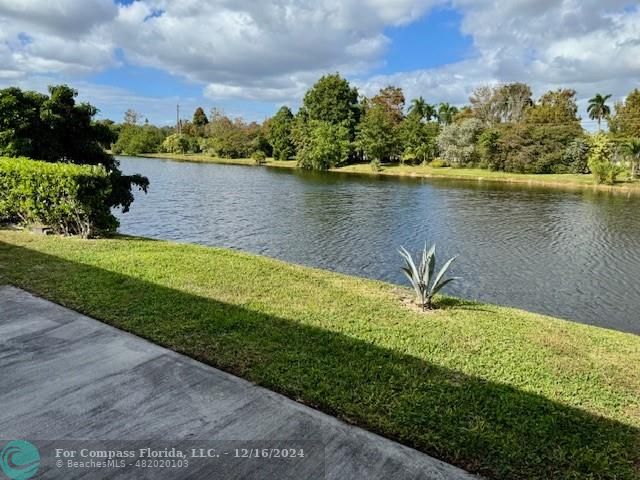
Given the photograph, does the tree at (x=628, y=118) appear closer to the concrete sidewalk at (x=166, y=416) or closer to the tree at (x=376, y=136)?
the tree at (x=376, y=136)

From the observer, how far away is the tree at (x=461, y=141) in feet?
165

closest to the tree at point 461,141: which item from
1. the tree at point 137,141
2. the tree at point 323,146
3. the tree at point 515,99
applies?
the tree at point 323,146

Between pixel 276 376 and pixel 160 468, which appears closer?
pixel 160 468

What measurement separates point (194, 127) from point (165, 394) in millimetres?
90949

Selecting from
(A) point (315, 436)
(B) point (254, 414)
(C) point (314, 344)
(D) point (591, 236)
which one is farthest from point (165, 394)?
(D) point (591, 236)

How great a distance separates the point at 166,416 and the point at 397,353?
2320 millimetres

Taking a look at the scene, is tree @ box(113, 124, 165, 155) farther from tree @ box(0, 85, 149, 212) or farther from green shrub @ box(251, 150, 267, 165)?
tree @ box(0, 85, 149, 212)

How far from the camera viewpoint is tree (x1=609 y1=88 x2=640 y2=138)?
4832 cm

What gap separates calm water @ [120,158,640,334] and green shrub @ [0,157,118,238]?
5.35 metres

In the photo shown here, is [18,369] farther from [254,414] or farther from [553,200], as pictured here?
[553,200]

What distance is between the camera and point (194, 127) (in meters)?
88.1

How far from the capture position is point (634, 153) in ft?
131

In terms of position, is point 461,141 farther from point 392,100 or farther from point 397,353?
point 397,353

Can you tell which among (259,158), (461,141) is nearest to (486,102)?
(461,141)
